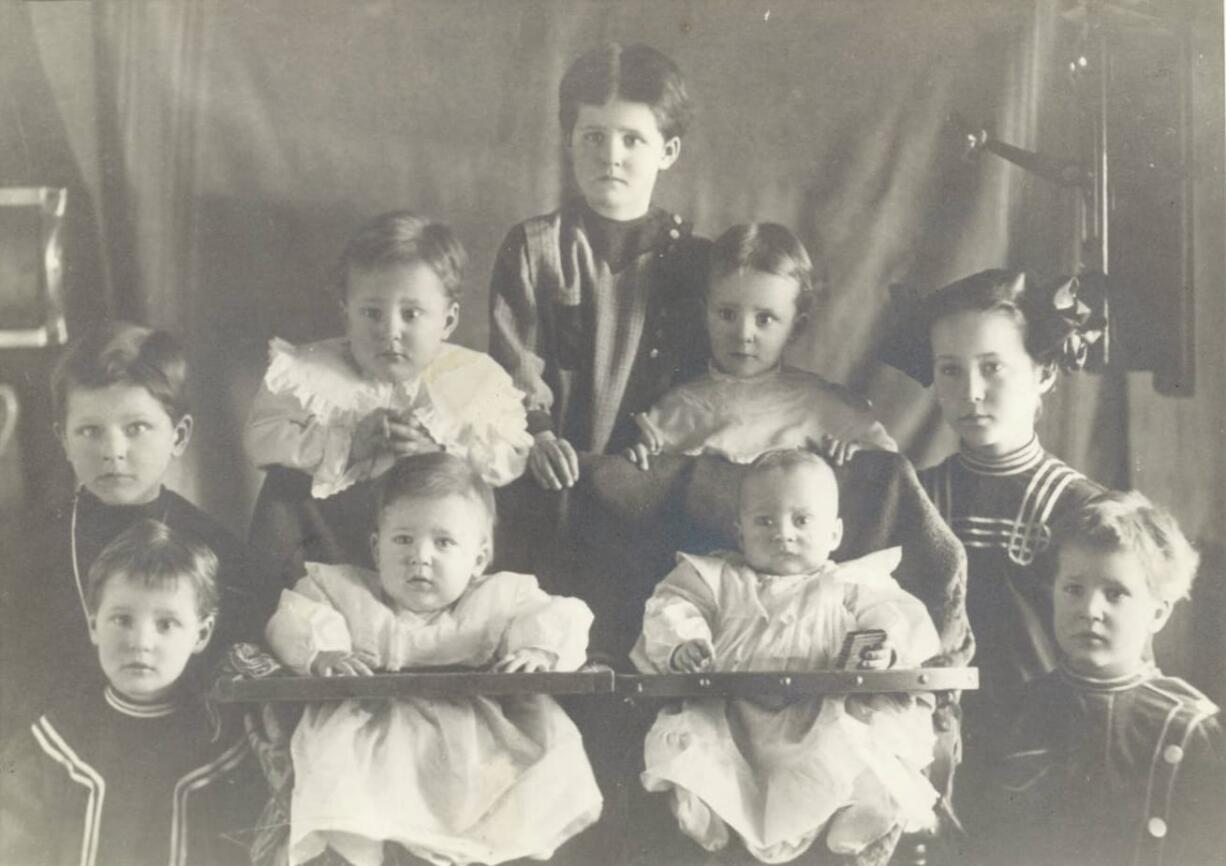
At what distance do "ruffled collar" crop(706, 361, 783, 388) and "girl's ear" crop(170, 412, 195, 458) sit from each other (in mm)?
1226

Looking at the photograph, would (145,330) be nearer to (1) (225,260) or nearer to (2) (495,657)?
(1) (225,260)

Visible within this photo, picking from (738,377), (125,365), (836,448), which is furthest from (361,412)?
(836,448)

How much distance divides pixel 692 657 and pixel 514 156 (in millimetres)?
1279

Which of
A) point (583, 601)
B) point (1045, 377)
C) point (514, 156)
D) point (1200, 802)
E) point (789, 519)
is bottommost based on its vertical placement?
point (1200, 802)

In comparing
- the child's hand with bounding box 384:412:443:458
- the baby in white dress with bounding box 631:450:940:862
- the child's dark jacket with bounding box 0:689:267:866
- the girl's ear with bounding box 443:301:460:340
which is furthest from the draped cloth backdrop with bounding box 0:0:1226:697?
the child's dark jacket with bounding box 0:689:267:866

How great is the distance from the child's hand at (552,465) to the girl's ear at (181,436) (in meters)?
0.81

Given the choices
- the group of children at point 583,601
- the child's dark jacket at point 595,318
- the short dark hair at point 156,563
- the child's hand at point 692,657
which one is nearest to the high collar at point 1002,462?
the group of children at point 583,601

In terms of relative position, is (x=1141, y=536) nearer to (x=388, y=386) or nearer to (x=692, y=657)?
(x=692, y=657)

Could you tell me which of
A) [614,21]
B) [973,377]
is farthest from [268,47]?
[973,377]

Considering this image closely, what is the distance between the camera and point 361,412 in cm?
362

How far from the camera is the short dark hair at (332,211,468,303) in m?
3.68

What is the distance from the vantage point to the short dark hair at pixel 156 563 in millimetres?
3543

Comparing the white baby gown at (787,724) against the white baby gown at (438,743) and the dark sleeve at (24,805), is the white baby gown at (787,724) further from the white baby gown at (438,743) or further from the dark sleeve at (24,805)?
the dark sleeve at (24,805)

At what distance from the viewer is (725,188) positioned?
3.78 metres
